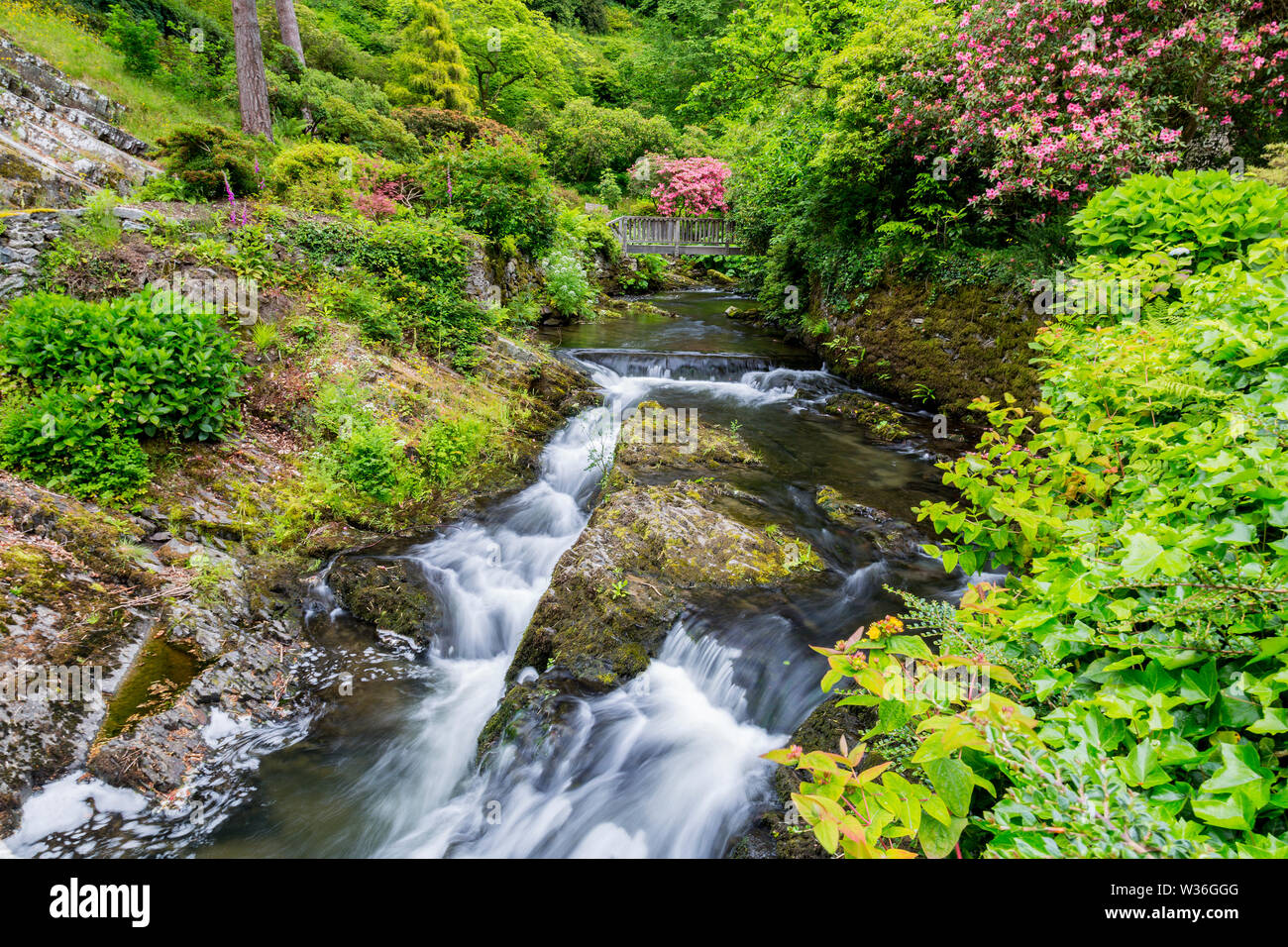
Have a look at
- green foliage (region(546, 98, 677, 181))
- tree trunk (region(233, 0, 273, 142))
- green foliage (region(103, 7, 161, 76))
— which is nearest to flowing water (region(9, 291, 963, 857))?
tree trunk (region(233, 0, 273, 142))

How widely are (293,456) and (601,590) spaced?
4040mm

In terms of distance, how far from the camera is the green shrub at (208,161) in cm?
881

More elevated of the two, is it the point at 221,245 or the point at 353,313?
the point at 221,245

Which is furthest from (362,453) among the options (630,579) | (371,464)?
(630,579)

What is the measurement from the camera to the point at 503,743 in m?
4.25

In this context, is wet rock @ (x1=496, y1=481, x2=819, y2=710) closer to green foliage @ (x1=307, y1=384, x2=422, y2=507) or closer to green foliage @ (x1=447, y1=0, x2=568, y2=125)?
green foliage @ (x1=307, y1=384, x2=422, y2=507)

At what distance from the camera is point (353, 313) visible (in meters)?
8.07

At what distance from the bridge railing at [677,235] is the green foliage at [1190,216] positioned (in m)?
18.4

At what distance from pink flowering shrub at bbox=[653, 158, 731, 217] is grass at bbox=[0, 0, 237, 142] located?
14.4m

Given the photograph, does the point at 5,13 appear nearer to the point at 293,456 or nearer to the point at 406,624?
the point at 293,456

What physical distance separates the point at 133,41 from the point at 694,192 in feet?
55.2

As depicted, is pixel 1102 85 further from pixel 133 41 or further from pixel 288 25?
pixel 288 25
